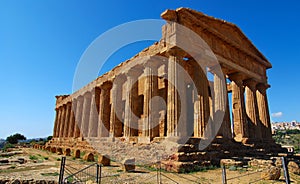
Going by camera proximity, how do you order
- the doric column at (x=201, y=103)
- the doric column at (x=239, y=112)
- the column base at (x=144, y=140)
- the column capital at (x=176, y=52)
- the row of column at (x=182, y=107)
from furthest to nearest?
1. the doric column at (x=239, y=112)
2. the doric column at (x=201, y=103)
3. the column base at (x=144, y=140)
4. the column capital at (x=176, y=52)
5. the row of column at (x=182, y=107)

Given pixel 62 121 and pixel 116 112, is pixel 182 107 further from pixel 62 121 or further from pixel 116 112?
pixel 62 121

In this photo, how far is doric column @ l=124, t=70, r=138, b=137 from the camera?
1711 cm

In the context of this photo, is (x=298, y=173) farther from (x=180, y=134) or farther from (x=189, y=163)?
(x=180, y=134)

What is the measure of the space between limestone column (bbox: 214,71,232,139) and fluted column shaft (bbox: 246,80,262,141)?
383cm

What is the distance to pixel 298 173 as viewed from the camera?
926 centimetres

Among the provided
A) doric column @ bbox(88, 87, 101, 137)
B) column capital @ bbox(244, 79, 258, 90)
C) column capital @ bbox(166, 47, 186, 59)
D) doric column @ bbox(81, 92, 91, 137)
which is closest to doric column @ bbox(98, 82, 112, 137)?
doric column @ bbox(88, 87, 101, 137)

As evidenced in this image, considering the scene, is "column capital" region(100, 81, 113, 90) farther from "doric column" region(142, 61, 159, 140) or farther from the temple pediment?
the temple pediment

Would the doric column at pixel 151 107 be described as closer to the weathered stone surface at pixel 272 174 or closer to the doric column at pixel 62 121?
the weathered stone surface at pixel 272 174

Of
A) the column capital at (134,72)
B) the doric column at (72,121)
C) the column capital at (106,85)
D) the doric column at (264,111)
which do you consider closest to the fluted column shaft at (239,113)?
the doric column at (264,111)

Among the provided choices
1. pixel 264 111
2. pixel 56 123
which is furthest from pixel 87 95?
pixel 264 111

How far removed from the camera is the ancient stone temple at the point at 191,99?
39.7 feet

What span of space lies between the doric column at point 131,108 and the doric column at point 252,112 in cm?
974

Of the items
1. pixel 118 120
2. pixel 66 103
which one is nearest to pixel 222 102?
pixel 118 120

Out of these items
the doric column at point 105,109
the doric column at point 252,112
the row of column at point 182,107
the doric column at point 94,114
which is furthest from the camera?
the doric column at point 94,114
